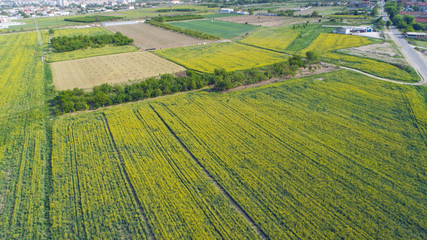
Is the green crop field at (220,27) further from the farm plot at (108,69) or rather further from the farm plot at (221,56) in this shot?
the farm plot at (108,69)

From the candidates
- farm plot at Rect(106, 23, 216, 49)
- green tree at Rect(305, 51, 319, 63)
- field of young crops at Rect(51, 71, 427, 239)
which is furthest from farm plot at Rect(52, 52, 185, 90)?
green tree at Rect(305, 51, 319, 63)

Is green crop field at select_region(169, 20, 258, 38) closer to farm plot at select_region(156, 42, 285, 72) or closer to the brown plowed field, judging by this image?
the brown plowed field

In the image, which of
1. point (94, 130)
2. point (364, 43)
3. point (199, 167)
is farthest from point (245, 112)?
point (364, 43)

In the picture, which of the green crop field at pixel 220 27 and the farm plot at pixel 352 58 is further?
the green crop field at pixel 220 27

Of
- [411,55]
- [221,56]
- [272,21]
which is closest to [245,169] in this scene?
[221,56]

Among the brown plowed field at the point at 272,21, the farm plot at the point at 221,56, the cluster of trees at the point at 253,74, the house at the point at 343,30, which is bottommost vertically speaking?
the cluster of trees at the point at 253,74

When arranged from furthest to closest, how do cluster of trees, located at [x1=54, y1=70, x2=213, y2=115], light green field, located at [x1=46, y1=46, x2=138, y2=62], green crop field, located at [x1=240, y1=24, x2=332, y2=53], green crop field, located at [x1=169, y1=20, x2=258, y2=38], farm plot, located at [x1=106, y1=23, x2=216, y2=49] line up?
green crop field, located at [x1=169, y1=20, x2=258, y2=38] → farm plot, located at [x1=106, y1=23, x2=216, y2=49] → green crop field, located at [x1=240, y1=24, x2=332, y2=53] → light green field, located at [x1=46, y1=46, x2=138, y2=62] → cluster of trees, located at [x1=54, y1=70, x2=213, y2=115]

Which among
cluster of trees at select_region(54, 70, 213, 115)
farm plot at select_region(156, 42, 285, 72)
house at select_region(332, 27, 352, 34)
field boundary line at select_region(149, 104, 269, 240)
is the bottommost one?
field boundary line at select_region(149, 104, 269, 240)

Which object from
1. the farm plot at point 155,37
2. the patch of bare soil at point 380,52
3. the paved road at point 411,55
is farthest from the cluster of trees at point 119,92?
the patch of bare soil at point 380,52
